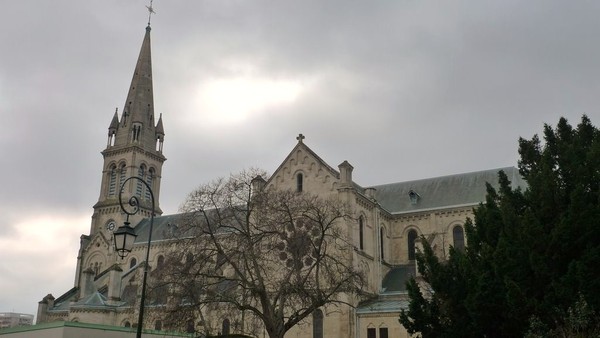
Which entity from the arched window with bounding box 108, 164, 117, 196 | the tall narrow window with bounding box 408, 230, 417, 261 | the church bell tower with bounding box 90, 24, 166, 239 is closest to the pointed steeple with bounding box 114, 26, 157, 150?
the church bell tower with bounding box 90, 24, 166, 239

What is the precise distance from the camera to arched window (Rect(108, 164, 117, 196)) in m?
65.7

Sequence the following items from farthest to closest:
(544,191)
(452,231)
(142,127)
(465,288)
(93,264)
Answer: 1. (142,127)
2. (93,264)
3. (452,231)
4. (465,288)
5. (544,191)

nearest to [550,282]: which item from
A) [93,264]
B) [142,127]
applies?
[93,264]

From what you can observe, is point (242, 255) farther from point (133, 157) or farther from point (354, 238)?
point (133, 157)

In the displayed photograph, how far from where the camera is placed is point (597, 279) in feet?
53.5

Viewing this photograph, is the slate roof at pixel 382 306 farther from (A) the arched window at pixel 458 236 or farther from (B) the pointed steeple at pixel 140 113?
(B) the pointed steeple at pixel 140 113

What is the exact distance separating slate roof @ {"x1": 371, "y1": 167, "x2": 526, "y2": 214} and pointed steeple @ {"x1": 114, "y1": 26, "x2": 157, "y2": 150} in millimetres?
32857

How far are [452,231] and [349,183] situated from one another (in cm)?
1015

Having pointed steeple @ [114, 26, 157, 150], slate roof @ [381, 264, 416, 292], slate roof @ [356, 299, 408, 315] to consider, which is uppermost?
pointed steeple @ [114, 26, 157, 150]

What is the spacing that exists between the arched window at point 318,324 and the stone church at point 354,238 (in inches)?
2.6

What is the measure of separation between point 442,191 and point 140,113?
40.0 m

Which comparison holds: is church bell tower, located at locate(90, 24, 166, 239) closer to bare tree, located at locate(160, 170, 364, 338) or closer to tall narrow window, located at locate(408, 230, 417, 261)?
tall narrow window, located at locate(408, 230, 417, 261)

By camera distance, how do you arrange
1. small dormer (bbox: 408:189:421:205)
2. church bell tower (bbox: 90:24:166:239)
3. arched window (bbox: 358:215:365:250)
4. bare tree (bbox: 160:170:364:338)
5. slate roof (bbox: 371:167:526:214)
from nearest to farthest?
bare tree (bbox: 160:170:364:338) < arched window (bbox: 358:215:365:250) < slate roof (bbox: 371:167:526:214) < small dormer (bbox: 408:189:421:205) < church bell tower (bbox: 90:24:166:239)

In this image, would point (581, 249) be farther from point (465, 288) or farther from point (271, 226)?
point (271, 226)
